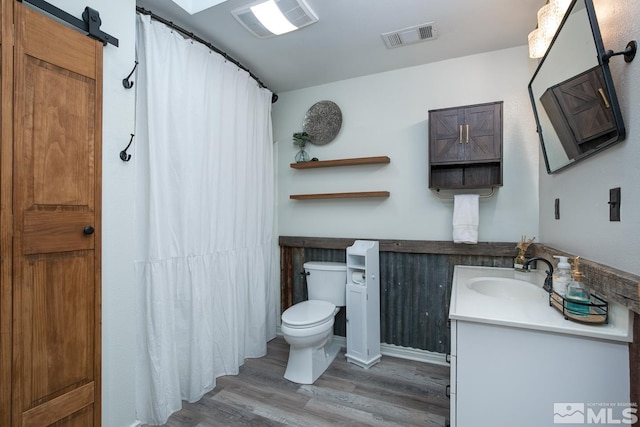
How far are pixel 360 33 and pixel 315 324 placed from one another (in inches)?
83.5

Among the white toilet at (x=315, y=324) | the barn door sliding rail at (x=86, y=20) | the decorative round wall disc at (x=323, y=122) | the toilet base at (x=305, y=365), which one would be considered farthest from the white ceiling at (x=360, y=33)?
the toilet base at (x=305, y=365)

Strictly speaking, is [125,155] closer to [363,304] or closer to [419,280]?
[363,304]

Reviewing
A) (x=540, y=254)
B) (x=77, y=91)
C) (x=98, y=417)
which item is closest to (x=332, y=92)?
(x=77, y=91)

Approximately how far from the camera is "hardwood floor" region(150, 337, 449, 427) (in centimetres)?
164

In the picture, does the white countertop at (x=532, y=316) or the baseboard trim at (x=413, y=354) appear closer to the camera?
the white countertop at (x=532, y=316)

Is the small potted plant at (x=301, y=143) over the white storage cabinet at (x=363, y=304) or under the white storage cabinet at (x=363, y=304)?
over

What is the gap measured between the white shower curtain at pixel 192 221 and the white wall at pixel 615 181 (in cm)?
213

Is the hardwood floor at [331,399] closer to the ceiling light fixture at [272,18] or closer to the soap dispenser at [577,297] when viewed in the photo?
the soap dispenser at [577,297]

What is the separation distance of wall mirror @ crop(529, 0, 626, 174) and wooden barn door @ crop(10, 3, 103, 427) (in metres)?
Result: 2.11

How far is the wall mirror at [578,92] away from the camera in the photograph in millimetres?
978

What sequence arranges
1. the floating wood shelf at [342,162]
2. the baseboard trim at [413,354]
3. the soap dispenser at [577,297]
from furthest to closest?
the floating wood shelf at [342,162] < the baseboard trim at [413,354] < the soap dispenser at [577,297]

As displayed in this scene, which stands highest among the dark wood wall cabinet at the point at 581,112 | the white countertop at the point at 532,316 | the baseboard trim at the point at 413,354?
the dark wood wall cabinet at the point at 581,112

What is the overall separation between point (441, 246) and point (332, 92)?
1748mm

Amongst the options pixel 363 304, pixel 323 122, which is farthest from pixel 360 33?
pixel 363 304
